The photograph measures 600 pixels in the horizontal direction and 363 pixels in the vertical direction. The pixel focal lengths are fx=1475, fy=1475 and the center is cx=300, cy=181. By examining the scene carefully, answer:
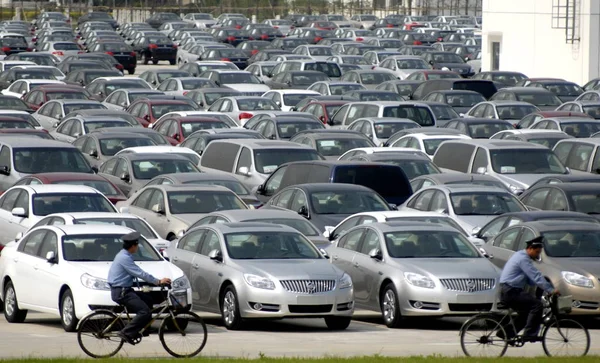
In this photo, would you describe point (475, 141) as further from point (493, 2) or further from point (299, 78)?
point (493, 2)

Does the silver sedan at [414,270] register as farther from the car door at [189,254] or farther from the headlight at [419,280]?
the car door at [189,254]

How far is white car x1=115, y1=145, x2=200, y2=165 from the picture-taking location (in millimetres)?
28703

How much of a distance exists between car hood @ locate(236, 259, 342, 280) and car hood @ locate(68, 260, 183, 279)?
980mm

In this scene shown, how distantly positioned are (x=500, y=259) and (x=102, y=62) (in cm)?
3895

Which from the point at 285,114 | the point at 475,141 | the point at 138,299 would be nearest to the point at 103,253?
the point at 138,299

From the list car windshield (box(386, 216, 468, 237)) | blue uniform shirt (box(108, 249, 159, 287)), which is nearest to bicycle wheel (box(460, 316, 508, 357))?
blue uniform shirt (box(108, 249, 159, 287))

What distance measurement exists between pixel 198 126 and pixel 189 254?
15.6 metres

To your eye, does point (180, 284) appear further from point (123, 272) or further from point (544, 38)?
point (544, 38)

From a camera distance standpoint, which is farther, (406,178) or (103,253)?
(406,178)

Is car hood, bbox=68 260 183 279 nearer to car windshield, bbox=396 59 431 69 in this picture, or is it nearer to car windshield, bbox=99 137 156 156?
car windshield, bbox=99 137 156 156

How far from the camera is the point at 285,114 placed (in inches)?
1403

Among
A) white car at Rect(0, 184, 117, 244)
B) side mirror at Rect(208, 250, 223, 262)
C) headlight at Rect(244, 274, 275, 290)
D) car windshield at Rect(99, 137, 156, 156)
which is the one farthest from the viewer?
car windshield at Rect(99, 137, 156, 156)

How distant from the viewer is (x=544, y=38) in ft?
184

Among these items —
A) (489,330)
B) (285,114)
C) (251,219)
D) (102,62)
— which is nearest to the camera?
(489,330)
